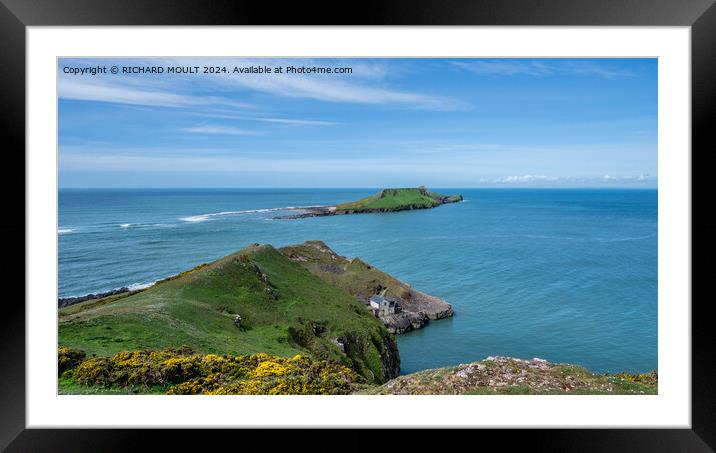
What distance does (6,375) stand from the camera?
229 inches

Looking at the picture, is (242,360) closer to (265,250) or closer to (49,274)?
(49,274)

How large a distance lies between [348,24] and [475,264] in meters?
50.8

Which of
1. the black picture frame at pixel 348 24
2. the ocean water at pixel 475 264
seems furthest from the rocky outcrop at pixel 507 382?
the ocean water at pixel 475 264

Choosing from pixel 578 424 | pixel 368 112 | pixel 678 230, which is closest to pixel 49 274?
pixel 578 424

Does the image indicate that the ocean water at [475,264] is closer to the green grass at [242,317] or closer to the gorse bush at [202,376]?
the green grass at [242,317]

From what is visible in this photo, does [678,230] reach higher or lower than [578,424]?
higher

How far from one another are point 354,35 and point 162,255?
4112cm

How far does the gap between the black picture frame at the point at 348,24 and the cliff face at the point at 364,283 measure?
90.8 feet

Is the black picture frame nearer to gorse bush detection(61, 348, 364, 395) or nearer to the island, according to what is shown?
gorse bush detection(61, 348, 364, 395)

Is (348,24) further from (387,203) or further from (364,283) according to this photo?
(387,203)

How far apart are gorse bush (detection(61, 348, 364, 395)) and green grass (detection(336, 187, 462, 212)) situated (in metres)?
82.4

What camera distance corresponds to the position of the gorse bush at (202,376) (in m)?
7.70

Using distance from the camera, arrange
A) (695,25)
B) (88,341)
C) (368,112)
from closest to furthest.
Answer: (695,25), (88,341), (368,112)

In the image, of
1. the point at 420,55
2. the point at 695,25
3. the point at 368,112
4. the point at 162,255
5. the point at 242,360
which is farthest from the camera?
the point at 368,112
